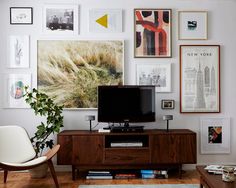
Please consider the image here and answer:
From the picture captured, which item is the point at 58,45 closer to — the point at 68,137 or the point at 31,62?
the point at 31,62

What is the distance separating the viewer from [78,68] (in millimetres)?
4098

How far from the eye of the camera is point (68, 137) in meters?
3.63

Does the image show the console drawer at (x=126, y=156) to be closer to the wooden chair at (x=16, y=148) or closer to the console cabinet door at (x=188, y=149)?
the console cabinet door at (x=188, y=149)

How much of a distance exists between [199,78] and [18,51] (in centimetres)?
264

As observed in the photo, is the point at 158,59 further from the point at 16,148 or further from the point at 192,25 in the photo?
the point at 16,148

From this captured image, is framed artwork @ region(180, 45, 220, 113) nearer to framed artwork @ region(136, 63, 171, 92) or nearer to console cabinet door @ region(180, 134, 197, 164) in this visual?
framed artwork @ region(136, 63, 171, 92)

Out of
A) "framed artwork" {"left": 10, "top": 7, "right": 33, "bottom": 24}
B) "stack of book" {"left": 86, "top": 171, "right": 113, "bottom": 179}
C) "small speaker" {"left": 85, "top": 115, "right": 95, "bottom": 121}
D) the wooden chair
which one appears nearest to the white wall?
"framed artwork" {"left": 10, "top": 7, "right": 33, "bottom": 24}

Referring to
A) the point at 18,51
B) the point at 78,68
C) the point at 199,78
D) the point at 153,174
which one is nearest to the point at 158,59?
the point at 199,78

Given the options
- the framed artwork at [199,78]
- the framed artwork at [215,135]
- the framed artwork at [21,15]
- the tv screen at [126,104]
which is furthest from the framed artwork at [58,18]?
the framed artwork at [215,135]

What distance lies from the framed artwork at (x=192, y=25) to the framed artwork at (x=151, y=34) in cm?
20

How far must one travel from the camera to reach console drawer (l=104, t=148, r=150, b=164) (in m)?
3.65

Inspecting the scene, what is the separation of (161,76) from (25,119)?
2056mm

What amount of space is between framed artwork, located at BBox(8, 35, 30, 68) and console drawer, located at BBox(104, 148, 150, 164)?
174 centimetres

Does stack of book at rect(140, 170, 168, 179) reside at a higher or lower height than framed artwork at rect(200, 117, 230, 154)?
lower
